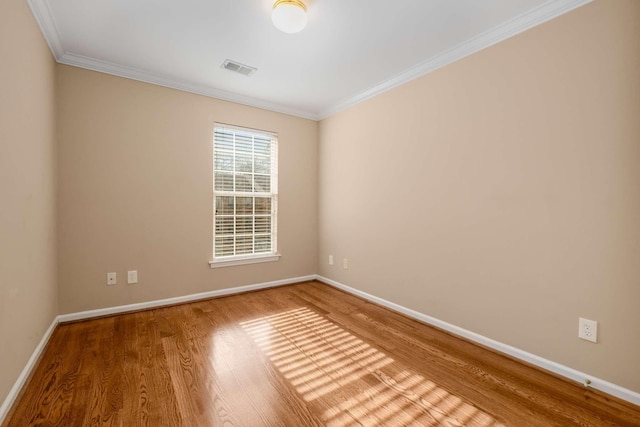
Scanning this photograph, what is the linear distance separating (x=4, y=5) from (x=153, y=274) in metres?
2.31

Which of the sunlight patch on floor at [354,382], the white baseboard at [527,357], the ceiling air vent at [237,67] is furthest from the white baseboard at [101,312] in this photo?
the ceiling air vent at [237,67]

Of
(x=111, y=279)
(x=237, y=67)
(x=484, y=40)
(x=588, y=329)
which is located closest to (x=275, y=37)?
(x=237, y=67)

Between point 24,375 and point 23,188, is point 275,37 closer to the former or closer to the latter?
point 23,188

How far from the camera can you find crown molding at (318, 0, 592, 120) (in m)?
1.87

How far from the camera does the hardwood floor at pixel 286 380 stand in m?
1.49

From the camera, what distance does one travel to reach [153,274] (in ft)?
9.93

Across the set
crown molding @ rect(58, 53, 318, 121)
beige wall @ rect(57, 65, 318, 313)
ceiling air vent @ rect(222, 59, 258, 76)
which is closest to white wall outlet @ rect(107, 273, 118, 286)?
beige wall @ rect(57, 65, 318, 313)

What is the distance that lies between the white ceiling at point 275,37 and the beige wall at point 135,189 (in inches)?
10.3

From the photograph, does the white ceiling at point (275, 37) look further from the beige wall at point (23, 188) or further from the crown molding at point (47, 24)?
the beige wall at point (23, 188)

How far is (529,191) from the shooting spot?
6.63ft

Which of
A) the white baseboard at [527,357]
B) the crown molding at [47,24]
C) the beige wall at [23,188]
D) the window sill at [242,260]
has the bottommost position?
the white baseboard at [527,357]

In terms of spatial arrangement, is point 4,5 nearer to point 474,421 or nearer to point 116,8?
point 116,8

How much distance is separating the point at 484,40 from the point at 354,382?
267cm

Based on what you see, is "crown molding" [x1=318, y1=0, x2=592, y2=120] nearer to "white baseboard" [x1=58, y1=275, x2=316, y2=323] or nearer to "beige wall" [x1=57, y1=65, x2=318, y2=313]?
"beige wall" [x1=57, y1=65, x2=318, y2=313]
